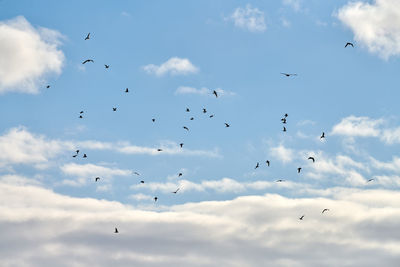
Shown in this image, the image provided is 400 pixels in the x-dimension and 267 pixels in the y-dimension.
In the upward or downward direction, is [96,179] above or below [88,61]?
below

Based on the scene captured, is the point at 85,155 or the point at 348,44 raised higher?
the point at 348,44

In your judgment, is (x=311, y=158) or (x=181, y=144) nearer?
(x=311, y=158)

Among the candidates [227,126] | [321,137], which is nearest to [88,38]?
[227,126]

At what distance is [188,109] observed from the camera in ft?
433

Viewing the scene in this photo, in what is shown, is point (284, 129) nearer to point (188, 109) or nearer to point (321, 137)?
point (321, 137)

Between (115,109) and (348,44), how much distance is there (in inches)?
1910

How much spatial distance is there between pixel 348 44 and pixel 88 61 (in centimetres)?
4631

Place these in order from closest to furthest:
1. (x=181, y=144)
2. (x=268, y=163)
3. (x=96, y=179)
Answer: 1. (x=268, y=163)
2. (x=96, y=179)
3. (x=181, y=144)

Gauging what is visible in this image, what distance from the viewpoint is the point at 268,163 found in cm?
11381

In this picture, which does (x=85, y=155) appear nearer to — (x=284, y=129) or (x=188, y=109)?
(x=188, y=109)

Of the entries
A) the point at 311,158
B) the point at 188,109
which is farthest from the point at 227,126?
the point at 311,158

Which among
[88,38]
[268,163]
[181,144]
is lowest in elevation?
[268,163]

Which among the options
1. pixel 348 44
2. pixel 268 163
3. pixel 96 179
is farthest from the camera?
pixel 96 179

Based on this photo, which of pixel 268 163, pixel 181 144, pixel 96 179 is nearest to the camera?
pixel 268 163
